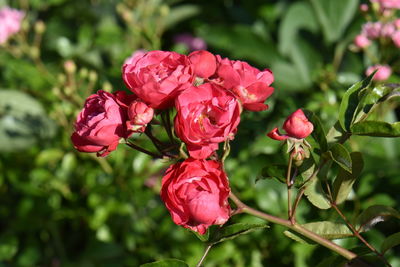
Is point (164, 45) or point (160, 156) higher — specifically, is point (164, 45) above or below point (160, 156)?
below

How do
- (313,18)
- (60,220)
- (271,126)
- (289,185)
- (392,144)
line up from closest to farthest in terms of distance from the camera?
(289,185), (271,126), (392,144), (60,220), (313,18)

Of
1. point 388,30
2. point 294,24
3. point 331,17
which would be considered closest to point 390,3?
point 388,30

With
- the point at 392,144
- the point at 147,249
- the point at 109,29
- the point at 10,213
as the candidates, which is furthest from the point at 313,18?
the point at 10,213

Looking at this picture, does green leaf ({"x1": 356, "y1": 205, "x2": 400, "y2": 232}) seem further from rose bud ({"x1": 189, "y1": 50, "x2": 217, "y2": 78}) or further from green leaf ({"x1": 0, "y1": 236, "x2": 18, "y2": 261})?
green leaf ({"x1": 0, "y1": 236, "x2": 18, "y2": 261})

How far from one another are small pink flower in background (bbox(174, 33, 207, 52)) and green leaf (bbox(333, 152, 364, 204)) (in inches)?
68.9

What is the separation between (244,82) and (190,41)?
1.81 m

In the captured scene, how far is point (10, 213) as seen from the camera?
2088 millimetres

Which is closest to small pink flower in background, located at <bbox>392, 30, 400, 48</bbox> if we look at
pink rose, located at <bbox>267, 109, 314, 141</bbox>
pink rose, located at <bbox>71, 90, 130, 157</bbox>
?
pink rose, located at <bbox>267, 109, 314, 141</bbox>

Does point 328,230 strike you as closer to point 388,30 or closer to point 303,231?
point 303,231

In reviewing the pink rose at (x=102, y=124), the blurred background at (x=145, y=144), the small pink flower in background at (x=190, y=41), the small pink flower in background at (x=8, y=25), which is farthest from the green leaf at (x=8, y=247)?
the small pink flower in background at (x=190, y=41)

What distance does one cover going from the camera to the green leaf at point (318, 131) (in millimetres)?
903

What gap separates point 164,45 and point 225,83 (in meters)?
1.93

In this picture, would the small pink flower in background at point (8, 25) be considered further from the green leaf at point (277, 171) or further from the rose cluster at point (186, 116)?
the green leaf at point (277, 171)

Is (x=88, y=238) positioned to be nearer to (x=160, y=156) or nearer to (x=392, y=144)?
(x=392, y=144)
